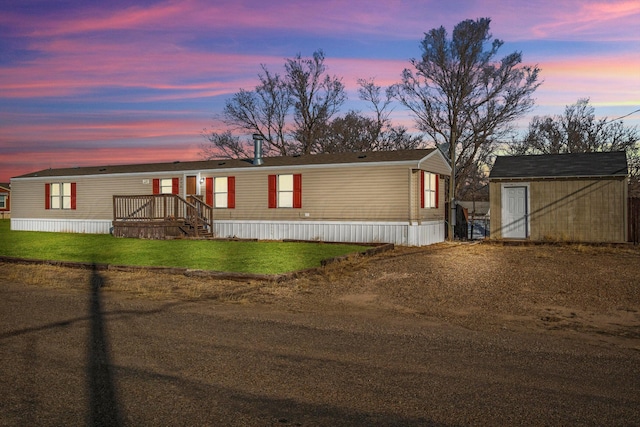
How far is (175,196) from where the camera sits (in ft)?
73.8

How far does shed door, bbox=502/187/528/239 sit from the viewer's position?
21469 millimetres

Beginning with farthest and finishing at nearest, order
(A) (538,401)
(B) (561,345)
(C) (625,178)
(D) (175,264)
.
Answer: (C) (625,178) → (D) (175,264) → (B) (561,345) → (A) (538,401)

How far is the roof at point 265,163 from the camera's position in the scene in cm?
2095

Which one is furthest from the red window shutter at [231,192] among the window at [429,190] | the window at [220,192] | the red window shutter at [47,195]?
the red window shutter at [47,195]

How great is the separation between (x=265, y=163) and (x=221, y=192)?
2.52 metres

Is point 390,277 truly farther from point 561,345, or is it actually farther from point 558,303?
point 561,345

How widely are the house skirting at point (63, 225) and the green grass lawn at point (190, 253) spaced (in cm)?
446

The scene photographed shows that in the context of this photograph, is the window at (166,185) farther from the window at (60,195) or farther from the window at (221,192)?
the window at (60,195)

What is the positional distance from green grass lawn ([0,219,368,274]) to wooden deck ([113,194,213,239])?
147 cm

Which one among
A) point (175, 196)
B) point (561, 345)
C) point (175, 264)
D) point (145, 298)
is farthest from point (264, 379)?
point (175, 196)

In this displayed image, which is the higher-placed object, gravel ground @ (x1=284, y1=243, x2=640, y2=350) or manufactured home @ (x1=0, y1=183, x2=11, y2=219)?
manufactured home @ (x1=0, y1=183, x2=11, y2=219)

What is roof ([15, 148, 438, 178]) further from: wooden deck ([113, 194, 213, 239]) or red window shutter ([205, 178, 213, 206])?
wooden deck ([113, 194, 213, 239])

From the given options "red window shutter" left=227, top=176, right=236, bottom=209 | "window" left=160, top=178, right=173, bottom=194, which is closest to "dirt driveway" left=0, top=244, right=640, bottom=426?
"red window shutter" left=227, top=176, right=236, bottom=209

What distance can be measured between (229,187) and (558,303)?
17379 mm
